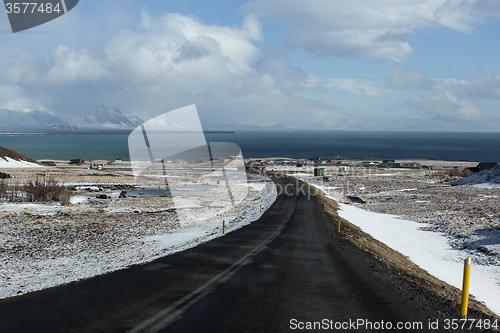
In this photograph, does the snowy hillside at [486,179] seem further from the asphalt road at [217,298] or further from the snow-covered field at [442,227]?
the asphalt road at [217,298]

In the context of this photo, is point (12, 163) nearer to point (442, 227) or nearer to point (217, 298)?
point (442, 227)

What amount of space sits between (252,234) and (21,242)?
11904mm

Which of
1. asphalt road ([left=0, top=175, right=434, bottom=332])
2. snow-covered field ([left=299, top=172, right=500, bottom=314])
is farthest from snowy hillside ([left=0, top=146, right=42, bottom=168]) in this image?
asphalt road ([left=0, top=175, right=434, bottom=332])

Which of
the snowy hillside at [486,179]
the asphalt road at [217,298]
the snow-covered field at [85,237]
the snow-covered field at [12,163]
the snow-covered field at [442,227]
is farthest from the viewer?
the snow-covered field at [12,163]

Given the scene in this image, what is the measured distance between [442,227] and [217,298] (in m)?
24.7

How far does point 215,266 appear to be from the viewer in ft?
35.8

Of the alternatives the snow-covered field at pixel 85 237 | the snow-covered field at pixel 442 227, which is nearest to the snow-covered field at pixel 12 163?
the snow-covered field at pixel 85 237

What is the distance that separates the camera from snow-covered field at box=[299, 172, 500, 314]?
15.7m

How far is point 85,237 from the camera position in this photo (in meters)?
18.5

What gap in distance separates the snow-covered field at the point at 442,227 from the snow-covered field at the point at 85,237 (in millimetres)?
10661

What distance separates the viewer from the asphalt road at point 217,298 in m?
6.42

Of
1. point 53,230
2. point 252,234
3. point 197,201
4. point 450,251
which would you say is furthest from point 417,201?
point 53,230

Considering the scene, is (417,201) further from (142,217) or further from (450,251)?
(142,217)

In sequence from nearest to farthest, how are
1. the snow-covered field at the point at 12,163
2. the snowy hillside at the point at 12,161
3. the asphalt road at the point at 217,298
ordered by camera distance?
1. the asphalt road at the point at 217,298
2. the snow-covered field at the point at 12,163
3. the snowy hillside at the point at 12,161
